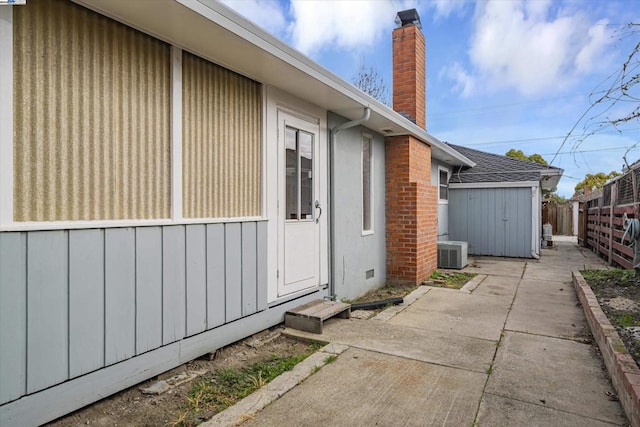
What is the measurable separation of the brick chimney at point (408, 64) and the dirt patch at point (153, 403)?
5352mm

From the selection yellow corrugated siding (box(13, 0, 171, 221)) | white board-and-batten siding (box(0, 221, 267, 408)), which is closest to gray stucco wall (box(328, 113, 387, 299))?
white board-and-batten siding (box(0, 221, 267, 408))

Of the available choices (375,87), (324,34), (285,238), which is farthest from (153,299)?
(375,87)

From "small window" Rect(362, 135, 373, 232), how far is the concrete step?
1899mm

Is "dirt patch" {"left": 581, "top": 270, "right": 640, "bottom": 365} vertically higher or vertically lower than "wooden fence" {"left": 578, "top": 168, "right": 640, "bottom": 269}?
lower

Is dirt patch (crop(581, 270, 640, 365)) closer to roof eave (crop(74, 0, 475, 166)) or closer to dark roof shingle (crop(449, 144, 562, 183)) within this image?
roof eave (crop(74, 0, 475, 166))

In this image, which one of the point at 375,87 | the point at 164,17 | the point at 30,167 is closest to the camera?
the point at 30,167

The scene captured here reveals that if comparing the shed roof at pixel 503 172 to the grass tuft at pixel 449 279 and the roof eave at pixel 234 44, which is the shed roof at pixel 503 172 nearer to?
the grass tuft at pixel 449 279

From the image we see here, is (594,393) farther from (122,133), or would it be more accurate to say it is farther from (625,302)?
(122,133)

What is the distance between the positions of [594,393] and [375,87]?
14.5 metres

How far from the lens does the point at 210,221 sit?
3377 millimetres

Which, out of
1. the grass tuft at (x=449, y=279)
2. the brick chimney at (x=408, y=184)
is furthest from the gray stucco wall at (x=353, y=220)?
the grass tuft at (x=449, y=279)

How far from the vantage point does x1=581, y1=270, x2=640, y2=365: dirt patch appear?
3279 mm

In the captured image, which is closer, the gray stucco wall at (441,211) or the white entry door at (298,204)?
the white entry door at (298,204)

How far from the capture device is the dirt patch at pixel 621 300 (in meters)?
3.28
